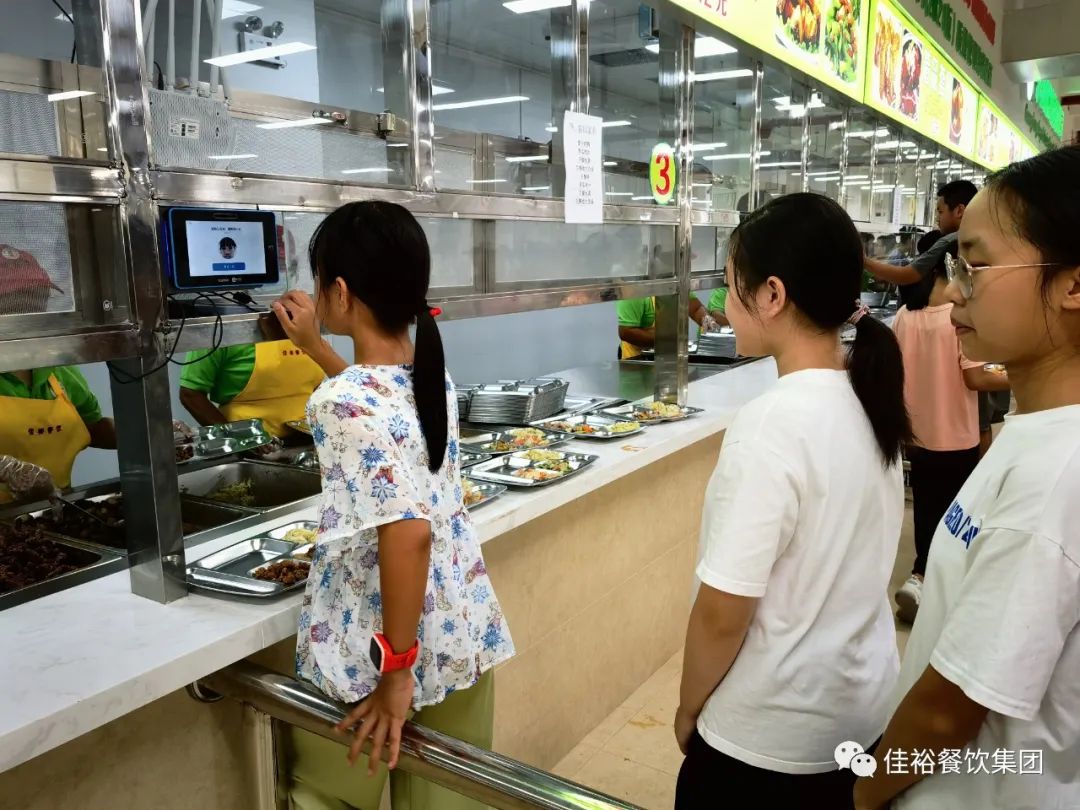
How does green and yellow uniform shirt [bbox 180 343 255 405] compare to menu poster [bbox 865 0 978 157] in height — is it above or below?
below

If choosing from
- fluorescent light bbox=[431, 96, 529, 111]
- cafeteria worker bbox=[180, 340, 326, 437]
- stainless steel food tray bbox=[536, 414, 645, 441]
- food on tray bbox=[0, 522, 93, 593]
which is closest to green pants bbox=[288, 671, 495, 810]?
food on tray bbox=[0, 522, 93, 593]

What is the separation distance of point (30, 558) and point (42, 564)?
4cm

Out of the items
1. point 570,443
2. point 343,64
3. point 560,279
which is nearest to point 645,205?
point 560,279

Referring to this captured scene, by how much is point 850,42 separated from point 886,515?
12.3 feet

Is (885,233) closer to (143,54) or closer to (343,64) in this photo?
(343,64)

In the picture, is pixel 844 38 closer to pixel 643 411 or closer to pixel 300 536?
pixel 643 411

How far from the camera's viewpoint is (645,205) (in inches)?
122

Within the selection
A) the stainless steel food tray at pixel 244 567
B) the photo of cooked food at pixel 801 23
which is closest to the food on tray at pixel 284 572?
the stainless steel food tray at pixel 244 567

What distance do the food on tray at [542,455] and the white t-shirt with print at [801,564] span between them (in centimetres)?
119

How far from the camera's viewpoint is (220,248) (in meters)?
1.49

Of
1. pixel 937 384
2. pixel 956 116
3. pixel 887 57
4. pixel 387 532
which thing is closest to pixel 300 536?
pixel 387 532

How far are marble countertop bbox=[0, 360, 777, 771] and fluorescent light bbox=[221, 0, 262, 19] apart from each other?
430 cm

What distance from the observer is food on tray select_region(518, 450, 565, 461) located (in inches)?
96.2

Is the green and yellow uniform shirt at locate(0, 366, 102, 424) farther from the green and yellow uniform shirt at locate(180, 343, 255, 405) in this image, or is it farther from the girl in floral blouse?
the girl in floral blouse
